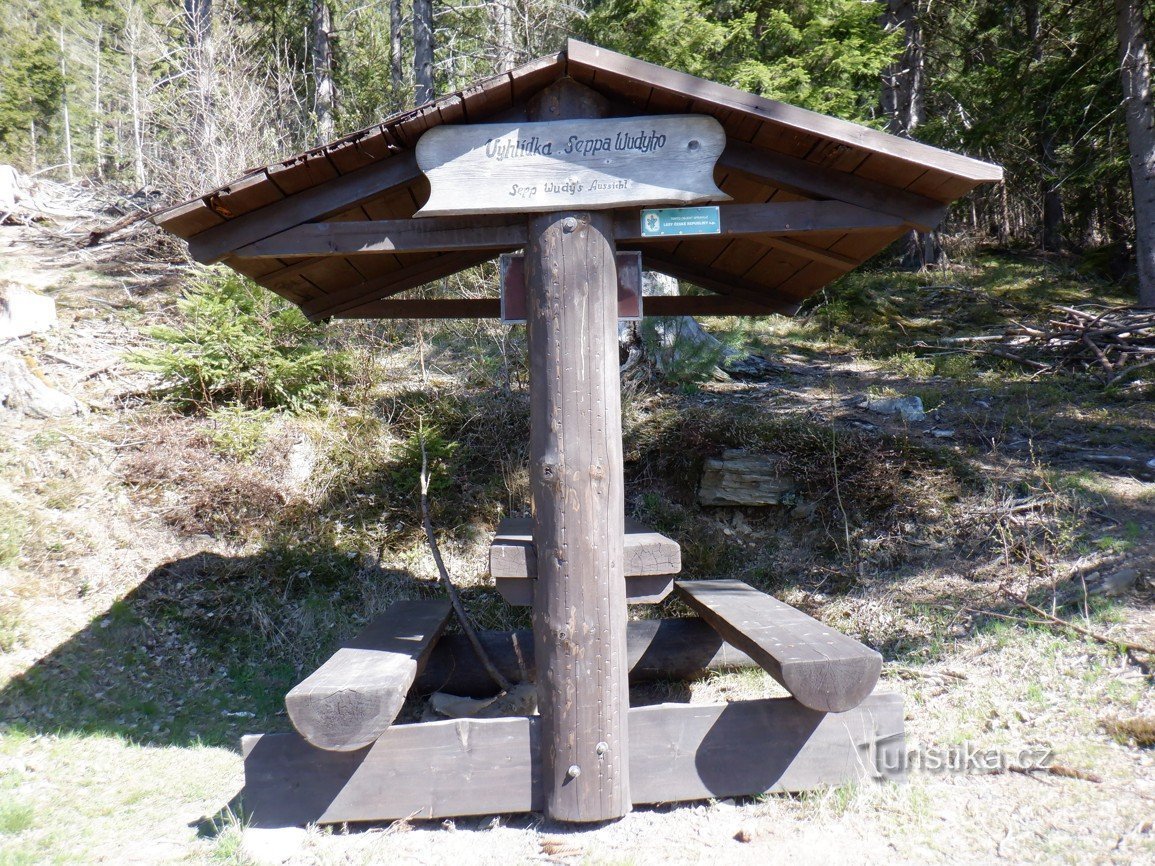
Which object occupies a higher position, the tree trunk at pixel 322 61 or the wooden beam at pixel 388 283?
the tree trunk at pixel 322 61

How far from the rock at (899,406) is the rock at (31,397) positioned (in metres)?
7.60

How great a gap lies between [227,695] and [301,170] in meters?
3.56

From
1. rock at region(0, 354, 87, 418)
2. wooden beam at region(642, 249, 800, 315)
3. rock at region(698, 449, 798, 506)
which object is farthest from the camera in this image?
rock at region(0, 354, 87, 418)

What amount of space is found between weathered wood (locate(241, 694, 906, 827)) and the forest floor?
109mm

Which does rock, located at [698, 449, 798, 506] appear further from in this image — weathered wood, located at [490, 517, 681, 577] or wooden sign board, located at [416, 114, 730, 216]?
wooden sign board, located at [416, 114, 730, 216]

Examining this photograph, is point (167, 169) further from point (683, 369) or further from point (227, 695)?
point (227, 695)

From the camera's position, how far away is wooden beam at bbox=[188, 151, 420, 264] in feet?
12.9

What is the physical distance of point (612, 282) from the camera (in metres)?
3.75

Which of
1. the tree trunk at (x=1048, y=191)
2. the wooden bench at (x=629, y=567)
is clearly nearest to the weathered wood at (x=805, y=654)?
the wooden bench at (x=629, y=567)

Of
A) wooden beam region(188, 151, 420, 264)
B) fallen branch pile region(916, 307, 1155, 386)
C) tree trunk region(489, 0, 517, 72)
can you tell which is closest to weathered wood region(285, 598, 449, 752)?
wooden beam region(188, 151, 420, 264)

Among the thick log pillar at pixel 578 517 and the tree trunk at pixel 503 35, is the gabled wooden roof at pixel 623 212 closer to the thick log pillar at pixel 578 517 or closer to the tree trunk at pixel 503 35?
the thick log pillar at pixel 578 517

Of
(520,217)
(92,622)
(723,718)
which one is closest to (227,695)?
(92,622)

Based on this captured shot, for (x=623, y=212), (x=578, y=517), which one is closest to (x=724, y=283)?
(x=623, y=212)

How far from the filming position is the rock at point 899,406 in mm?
7965
